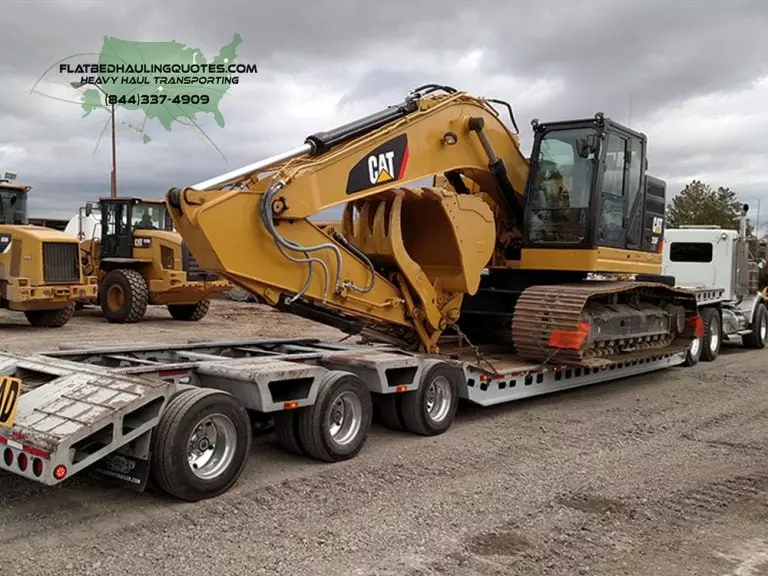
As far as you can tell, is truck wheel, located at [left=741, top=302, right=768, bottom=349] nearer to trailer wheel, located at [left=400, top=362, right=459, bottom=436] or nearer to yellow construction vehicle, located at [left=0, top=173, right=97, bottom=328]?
trailer wheel, located at [left=400, top=362, right=459, bottom=436]

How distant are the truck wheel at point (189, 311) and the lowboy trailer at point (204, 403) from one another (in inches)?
378

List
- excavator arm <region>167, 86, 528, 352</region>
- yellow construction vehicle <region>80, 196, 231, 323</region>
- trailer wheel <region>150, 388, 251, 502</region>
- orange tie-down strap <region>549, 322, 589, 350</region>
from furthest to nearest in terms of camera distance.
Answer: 1. yellow construction vehicle <region>80, 196, 231, 323</region>
2. orange tie-down strap <region>549, 322, 589, 350</region>
3. excavator arm <region>167, 86, 528, 352</region>
4. trailer wheel <region>150, 388, 251, 502</region>

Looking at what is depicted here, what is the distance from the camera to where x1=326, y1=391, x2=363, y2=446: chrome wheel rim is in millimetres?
6004

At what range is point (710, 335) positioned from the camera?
1276 cm

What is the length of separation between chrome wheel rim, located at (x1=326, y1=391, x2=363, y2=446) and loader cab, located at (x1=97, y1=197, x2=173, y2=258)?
11.1 m

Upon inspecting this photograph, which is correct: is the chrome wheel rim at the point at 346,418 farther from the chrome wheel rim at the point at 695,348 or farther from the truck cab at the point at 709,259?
the truck cab at the point at 709,259

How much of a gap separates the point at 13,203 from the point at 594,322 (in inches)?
458

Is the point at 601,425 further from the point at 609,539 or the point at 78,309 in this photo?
the point at 78,309

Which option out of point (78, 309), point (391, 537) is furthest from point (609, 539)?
point (78, 309)

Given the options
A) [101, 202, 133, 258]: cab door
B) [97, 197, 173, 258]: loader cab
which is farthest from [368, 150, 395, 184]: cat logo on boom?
[101, 202, 133, 258]: cab door

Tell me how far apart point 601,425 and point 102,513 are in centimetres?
484

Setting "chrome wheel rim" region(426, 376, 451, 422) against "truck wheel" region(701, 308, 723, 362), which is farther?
"truck wheel" region(701, 308, 723, 362)

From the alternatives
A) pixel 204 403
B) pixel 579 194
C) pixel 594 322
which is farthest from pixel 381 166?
pixel 204 403

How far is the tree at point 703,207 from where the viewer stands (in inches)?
1481
